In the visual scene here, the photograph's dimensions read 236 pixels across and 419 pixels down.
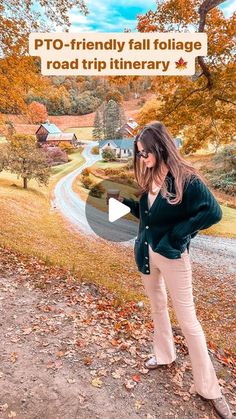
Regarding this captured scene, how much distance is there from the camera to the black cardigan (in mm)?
1807

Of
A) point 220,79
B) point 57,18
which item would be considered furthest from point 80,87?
point 220,79

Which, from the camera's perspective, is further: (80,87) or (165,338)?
(80,87)

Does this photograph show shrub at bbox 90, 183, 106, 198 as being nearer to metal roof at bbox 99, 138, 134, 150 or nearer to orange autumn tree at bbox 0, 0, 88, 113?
metal roof at bbox 99, 138, 134, 150

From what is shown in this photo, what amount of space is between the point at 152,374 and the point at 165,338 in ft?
1.09

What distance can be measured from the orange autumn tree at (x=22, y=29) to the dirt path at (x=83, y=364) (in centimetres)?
355

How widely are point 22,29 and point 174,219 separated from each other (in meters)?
5.22

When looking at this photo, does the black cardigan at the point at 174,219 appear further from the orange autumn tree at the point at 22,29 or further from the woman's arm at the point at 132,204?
the orange autumn tree at the point at 22,29

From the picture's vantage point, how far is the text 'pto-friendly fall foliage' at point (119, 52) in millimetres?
4609

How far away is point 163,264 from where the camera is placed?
203cm

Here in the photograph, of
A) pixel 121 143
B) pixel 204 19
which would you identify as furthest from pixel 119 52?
pixel 121 143

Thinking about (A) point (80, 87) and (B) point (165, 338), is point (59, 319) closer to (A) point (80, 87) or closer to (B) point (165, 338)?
(B) point (165, 338)

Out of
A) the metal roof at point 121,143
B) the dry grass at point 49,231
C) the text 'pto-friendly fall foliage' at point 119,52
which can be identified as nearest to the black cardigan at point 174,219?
the text 'pto-friendly fall foliage' at point 119,52

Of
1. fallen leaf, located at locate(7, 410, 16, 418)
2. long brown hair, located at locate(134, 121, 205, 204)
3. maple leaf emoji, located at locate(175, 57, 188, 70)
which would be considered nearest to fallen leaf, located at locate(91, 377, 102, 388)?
fallen leaf, located at locate(7, 410, 16, 418)

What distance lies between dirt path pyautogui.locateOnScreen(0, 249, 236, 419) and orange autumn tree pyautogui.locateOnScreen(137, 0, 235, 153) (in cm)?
370
